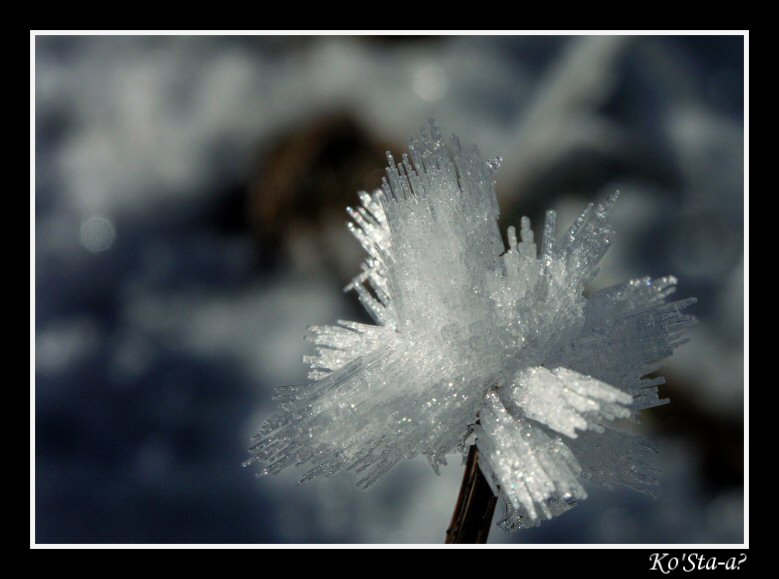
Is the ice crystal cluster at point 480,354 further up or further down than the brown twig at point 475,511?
further up

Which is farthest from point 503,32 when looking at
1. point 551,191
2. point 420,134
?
point 551,191

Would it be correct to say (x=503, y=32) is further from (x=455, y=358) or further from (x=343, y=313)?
(x=343, y=313)

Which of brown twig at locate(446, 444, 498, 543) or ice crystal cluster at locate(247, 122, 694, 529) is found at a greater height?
ice crystal cluster at locate(247, 122, 694, 529)

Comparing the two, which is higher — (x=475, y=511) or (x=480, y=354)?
(x=480, y=354)
